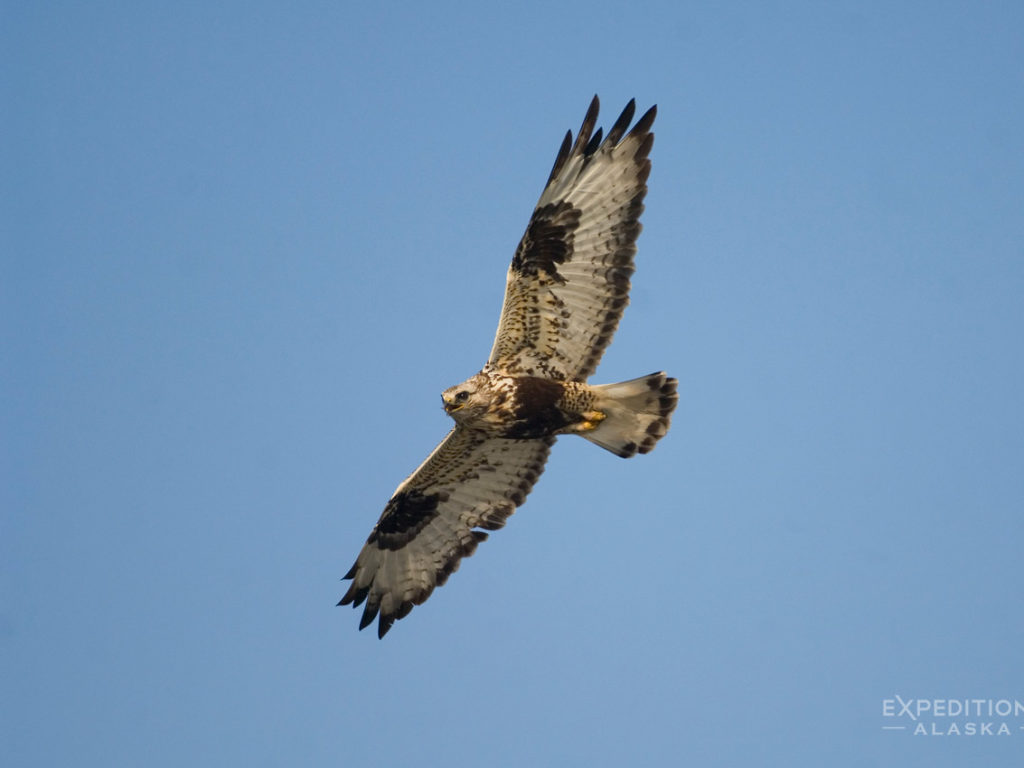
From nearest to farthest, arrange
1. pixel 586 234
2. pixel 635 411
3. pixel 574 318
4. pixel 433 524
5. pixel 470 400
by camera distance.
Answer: pixel 470 400 → pixel 586 234 → pixel 574 318 → pixel 635 411 → pixel 433 524

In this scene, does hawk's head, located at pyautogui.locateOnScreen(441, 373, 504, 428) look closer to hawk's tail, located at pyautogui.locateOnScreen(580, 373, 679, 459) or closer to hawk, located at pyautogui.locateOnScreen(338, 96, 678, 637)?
hawk, located at pyautogui.locateOnScreen(338, 96, 678, 637)

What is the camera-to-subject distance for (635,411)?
41.9 ft

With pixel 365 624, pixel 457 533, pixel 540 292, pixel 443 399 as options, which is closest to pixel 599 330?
pixel 540 292

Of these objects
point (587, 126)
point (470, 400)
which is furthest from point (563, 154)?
point (470, 400)

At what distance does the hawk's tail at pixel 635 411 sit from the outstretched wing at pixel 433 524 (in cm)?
97

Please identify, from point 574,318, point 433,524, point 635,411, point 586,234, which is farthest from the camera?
point 433,524

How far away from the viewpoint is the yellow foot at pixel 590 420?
12797 mm

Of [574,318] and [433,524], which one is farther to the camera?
[433,524]

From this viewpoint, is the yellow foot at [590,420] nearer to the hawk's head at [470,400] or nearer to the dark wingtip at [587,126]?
the hawk's head at [470,400]

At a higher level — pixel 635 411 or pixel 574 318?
pixel 574 318

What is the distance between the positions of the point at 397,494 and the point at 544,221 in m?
3.10

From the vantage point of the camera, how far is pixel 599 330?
41.5 ft

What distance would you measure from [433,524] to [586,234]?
10.9 feet

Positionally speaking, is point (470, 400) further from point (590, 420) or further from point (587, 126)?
point (587, 126)
